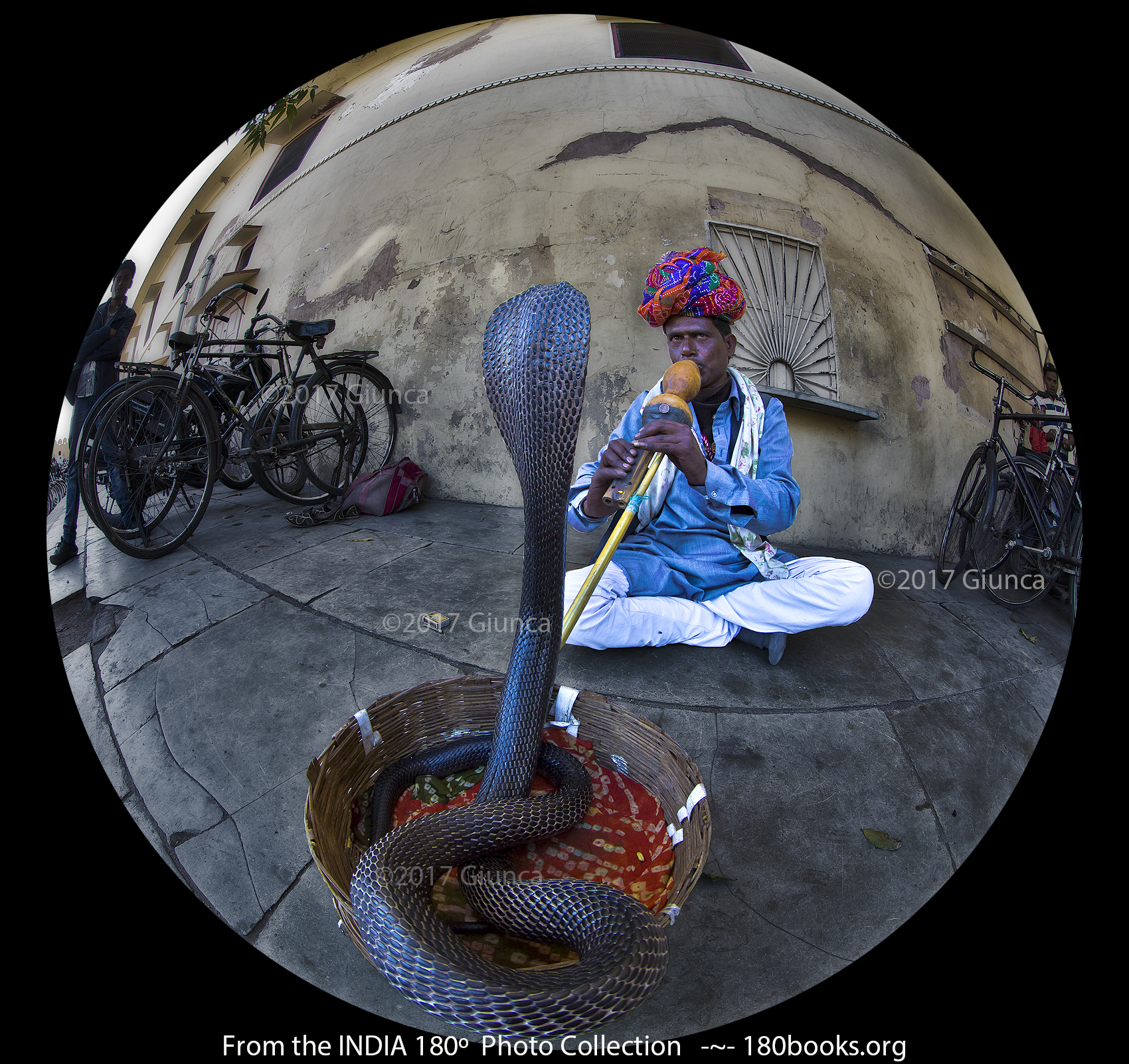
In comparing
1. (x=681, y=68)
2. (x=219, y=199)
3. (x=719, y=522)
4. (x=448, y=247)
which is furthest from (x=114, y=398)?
(x=681, y=68)

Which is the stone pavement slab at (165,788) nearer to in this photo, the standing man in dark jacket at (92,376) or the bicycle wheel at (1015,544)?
the standing man in dark jacket at (92,376)

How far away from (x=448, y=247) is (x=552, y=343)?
1.01ft

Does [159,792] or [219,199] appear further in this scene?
[219,199]

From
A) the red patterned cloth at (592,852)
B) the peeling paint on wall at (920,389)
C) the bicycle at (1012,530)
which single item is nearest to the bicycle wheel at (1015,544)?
the bicycle at (1012,530)

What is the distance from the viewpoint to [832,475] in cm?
123

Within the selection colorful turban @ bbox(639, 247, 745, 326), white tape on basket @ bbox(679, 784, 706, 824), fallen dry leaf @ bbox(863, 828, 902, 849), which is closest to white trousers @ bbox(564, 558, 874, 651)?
white tape on basket @ bbox(679, 784, 706, 824)

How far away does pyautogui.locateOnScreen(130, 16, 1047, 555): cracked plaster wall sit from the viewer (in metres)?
1.17

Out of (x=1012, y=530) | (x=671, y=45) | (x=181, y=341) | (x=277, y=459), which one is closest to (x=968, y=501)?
(x=1012, y=530)

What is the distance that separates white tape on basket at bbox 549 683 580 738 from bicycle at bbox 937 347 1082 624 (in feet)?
2.49

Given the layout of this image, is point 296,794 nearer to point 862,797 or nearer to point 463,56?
point 862,797

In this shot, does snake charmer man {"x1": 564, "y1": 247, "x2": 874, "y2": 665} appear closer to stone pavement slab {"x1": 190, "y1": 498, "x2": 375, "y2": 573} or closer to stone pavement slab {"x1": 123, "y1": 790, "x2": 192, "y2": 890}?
stone pavement slab {"x1": 190, "y1": 498, "x2": 375, "y2": 573}

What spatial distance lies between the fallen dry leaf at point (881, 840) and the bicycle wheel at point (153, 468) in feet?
4.31

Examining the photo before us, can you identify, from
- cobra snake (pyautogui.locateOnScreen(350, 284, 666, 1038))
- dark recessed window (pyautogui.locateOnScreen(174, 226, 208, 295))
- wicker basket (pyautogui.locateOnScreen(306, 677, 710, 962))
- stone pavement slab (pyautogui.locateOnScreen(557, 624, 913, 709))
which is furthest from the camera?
dark recessed window (pyautogui.locateOnScreen(174, 226, 208, 295))

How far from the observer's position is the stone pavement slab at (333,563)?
1203 millimetres
